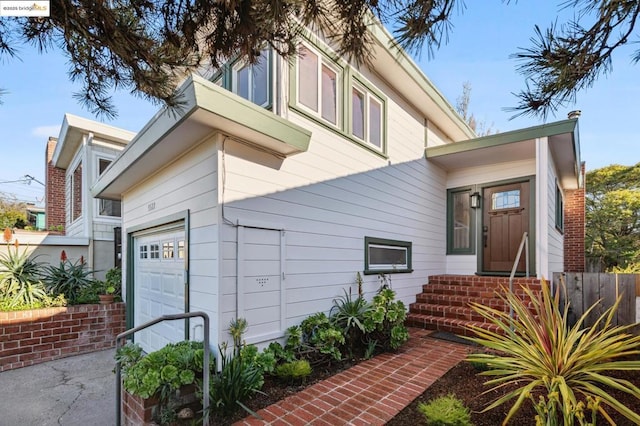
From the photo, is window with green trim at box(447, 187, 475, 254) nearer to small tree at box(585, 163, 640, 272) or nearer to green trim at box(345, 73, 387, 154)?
green trim at box(345, 73, 387, 154)

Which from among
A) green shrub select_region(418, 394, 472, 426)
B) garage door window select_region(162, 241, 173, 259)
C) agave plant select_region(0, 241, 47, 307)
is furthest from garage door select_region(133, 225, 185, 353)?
green shrub select_region(418, 394, 472, 426)

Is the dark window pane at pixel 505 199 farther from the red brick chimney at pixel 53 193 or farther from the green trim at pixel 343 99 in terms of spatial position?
the red brick chimney at pixel 53 193

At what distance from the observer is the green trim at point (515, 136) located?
5.55m

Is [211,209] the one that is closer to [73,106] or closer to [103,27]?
[73,106]

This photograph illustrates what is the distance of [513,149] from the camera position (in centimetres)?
636

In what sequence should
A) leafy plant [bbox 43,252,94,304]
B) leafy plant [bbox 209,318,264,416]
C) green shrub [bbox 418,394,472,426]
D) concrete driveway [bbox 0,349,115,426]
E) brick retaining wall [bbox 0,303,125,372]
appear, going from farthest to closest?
leafy plant [bbox 43,252,94,304] → brick retaining wall [bbox 0,303,125,372] → concrete driveway [bbox 0,349,115,426] → leafy plant [bbox 209,318,264,416] → green shrub [bbox 418,394,472,426]

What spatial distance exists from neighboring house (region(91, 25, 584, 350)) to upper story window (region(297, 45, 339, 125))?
0.9 inches

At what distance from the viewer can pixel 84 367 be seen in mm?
4938

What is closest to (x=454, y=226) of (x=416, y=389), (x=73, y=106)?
(x=416, y=389)

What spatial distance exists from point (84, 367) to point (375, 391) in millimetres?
4532

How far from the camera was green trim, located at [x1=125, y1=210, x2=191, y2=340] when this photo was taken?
395 centimetres

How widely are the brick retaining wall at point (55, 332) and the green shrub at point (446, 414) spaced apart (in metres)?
5.79

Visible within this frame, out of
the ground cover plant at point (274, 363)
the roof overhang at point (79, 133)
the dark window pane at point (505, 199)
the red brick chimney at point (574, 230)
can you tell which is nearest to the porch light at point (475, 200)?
the dark window pane at point (505, 199)

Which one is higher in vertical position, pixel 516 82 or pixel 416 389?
pixel 516 82
